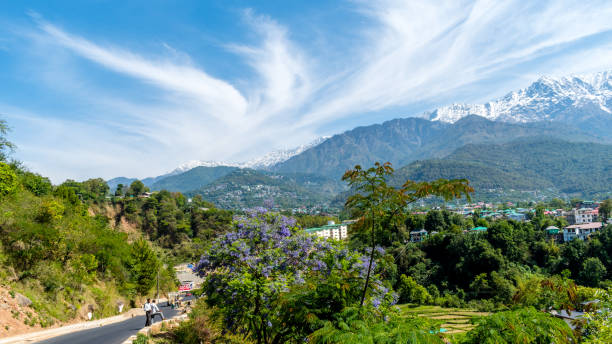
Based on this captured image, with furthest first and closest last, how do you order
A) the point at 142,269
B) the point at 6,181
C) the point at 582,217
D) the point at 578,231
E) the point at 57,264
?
the point at 582,217 < the point at 578,231 < the point at 142,269 < the point at 6,181 < the point at 57,264

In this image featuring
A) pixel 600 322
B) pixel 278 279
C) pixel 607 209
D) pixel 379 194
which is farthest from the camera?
pixel 607 209

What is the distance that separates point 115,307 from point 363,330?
2870 centimetres

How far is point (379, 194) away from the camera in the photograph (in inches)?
209

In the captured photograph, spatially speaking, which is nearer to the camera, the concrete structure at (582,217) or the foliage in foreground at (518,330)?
the foliage in foreground at (518,330)

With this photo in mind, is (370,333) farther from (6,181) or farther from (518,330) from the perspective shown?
(6,181)

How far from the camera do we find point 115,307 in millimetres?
26359

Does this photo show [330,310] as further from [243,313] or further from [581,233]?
[581,233]

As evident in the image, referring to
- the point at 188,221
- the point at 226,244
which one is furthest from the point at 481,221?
the point at 226,244

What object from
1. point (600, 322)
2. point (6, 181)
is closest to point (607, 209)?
point (600, 322)

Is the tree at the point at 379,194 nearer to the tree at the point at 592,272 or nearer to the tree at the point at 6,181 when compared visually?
the tree at the point at 6,181

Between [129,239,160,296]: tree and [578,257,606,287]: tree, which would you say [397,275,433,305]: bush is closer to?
[578,257,606,287]: tree

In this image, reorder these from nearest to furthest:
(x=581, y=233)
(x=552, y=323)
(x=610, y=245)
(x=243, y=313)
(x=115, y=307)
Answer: (x=552, y=323) → (x=243, y=313) → (x=115, y=307) → (x=610, y=245) → (x=581, y=233)

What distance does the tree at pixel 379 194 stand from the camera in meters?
4.99

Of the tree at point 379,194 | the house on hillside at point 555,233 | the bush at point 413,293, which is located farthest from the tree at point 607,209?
the tree at point 379,194
